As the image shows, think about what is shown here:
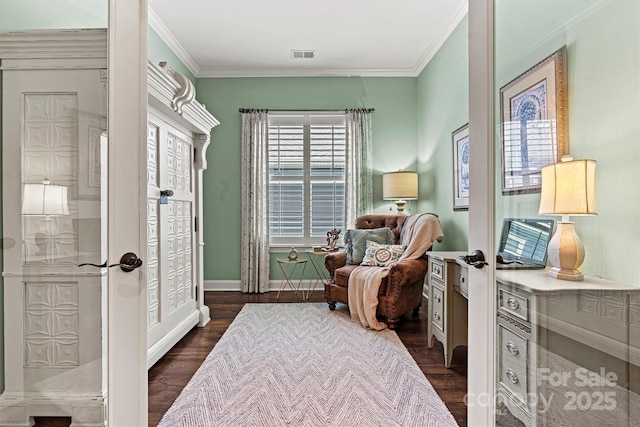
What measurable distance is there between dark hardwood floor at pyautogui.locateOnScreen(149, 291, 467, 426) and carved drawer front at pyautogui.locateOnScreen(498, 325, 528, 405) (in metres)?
0.81

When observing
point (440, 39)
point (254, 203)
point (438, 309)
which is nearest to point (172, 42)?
point (254, 203)

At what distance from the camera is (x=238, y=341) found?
2.88 meters

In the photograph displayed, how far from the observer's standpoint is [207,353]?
2.66 metres

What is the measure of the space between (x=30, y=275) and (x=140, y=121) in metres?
→ 0.63

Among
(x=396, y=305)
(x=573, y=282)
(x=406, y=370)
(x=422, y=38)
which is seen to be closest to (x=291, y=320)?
(x=396, y=305)

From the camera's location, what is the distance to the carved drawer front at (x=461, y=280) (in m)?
2.25

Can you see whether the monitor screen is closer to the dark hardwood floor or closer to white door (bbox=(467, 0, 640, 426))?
white door (bbox=(467, 0, 640, 426))

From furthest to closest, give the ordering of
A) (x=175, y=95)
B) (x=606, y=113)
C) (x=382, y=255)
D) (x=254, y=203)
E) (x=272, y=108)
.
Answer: (x=272, y=108) → (x=254, y=203) → (x=382, y=255) → (x=175, y=95) → (x=606, y=113)

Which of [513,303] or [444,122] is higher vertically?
[444,122]

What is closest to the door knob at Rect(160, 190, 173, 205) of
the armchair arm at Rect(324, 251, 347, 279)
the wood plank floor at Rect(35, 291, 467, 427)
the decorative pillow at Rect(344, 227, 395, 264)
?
the wood plank floor at Rect(35, 291, 467, 427)

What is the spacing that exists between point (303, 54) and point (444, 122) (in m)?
1.90

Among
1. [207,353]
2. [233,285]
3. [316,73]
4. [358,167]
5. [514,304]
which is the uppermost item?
[316,73]

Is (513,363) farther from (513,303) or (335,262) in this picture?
(335,262)

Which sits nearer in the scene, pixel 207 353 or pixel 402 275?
pixel 207 353
